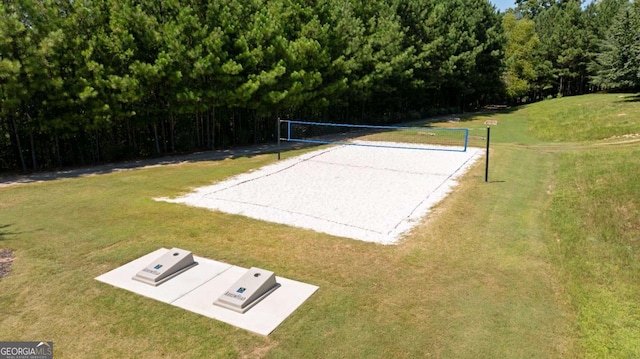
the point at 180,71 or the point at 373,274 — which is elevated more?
the point at 180,71

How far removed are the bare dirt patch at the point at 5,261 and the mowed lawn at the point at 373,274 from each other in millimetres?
131

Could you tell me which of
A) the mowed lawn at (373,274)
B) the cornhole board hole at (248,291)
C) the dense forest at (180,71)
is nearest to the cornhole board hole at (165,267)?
the mowed lawn at (373,274)

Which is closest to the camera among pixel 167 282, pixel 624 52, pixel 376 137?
pixel 167 282

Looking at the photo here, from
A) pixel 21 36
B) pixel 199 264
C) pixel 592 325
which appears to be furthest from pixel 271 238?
pixel 21 36

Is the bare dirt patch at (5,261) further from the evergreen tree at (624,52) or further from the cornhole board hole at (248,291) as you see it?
the evergreen tree at (624,52)

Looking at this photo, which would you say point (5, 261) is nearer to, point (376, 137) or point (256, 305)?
point (256, 305)

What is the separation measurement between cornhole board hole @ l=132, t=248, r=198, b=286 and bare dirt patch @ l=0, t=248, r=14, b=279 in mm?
2249

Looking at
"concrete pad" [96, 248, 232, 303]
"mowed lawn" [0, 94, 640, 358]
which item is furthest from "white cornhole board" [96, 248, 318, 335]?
"mowed lawn" [0, 94, 640, 358]

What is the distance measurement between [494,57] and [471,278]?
40846 mm

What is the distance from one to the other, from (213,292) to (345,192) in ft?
22.2

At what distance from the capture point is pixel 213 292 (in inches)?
248

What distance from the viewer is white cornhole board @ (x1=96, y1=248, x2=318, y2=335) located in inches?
221

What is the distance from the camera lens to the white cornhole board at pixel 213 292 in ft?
18.4

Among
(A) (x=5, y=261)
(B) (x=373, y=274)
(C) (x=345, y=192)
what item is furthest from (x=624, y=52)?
(A) (x=5, y=261)
